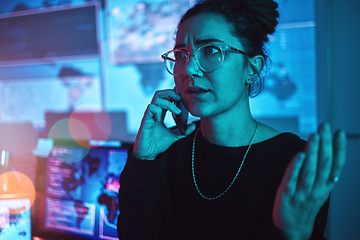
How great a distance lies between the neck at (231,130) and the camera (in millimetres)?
942

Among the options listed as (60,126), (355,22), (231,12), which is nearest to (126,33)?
(60,126)

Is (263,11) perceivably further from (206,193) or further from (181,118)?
(206,193)

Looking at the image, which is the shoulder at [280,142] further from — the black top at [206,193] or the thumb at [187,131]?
the thumb at [187,131]

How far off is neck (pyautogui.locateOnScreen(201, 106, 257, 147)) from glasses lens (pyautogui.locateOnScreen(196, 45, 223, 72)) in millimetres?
174

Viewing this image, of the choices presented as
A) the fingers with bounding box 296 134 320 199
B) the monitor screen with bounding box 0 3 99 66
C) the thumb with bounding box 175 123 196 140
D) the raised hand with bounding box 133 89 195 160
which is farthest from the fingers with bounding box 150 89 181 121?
the monitor screen with bounding box 0 3 99 66

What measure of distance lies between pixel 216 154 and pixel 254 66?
0.31 metres

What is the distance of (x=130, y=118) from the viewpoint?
1.76m

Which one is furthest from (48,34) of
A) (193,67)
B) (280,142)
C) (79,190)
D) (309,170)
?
(309,170)

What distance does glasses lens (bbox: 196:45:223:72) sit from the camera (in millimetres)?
842

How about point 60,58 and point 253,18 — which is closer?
point 253,18

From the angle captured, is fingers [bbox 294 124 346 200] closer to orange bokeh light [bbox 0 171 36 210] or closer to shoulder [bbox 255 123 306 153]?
shoulder [bbox 255 123 306 153]

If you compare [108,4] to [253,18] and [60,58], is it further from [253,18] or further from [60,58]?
[253,18]

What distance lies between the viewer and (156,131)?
42.1 inches

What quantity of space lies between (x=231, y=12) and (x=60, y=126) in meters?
1.45
